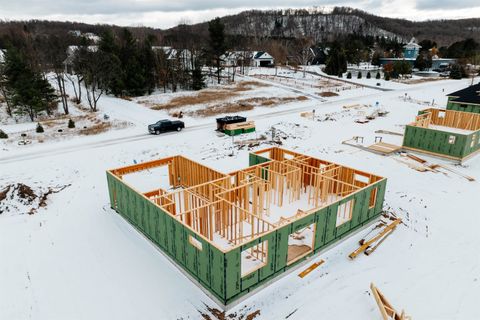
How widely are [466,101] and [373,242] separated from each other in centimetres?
3011

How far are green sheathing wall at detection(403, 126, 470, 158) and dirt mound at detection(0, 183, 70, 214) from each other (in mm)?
25661

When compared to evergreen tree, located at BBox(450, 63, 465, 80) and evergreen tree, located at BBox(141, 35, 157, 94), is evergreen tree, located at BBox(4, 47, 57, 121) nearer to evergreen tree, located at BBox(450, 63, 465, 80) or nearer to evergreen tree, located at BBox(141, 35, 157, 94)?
evergreen tree, located at BBox(141, 35, 157, 94)

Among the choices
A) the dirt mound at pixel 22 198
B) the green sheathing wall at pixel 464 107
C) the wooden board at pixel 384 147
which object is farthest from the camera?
the green sheathing wall at pixel 464 107

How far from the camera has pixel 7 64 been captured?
36.7 m

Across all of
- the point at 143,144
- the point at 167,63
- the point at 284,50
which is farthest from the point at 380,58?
the point at 143,144

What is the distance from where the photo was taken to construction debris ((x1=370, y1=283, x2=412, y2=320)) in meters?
9.70

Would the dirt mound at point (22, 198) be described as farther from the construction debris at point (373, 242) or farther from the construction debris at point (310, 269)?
the construction debris at point (373, 242)

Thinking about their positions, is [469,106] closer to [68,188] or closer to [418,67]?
[68,188]

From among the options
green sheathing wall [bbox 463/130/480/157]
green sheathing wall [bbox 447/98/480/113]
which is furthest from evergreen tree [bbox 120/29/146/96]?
green sheathing wall [bbox 463/130/480/157]

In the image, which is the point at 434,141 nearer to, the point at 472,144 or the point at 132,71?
the point at 472,144

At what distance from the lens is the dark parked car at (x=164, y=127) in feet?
104

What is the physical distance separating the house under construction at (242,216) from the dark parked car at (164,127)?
11.0 meters

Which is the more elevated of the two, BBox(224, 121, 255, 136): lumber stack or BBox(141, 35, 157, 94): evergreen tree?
BBox(141, 35, 157, 94): evergreen tree

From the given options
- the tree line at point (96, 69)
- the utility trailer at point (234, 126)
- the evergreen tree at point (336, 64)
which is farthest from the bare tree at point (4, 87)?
the evergreen tree at point (336, 64)
